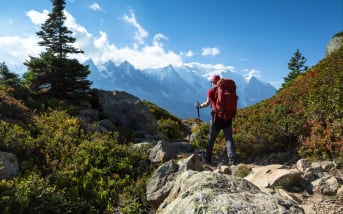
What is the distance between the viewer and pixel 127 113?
58.3 feet

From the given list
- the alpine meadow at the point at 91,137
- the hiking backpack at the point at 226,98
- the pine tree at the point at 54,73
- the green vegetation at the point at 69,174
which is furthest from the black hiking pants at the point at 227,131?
the pine tree at the point at 54,73

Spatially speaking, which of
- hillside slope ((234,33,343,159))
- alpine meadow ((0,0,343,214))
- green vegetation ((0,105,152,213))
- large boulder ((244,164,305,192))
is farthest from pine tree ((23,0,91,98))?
large boulder ((244,164,305,192))

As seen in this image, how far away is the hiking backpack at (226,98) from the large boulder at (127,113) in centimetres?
856

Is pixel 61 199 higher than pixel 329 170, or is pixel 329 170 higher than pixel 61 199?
pixel 329 170

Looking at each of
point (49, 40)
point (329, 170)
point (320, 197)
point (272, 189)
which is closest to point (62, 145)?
point (272, 189)

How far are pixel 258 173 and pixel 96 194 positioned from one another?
469 cm

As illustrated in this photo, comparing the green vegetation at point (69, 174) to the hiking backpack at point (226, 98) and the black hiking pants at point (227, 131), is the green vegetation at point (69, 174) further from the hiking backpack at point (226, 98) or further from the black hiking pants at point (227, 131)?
the hiking backpack at point (226, 98)

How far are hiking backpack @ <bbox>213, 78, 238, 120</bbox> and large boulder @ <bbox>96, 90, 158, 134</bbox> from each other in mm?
8562

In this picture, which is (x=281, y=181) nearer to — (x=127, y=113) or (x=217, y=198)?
(x=217, y=198)

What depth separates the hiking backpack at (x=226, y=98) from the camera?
9398 millimetres

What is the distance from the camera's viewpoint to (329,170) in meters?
8.87

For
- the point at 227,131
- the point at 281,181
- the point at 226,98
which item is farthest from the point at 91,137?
the point at 281,181

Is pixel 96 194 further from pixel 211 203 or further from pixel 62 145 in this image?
pixel 211 203

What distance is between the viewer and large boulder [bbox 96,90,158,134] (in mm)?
17375
